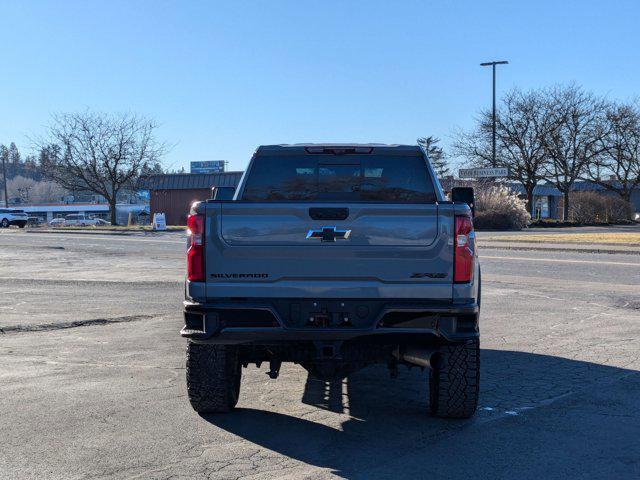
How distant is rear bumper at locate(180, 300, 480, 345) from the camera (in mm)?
4727

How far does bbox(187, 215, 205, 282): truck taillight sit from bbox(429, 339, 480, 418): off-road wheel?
5.59ft

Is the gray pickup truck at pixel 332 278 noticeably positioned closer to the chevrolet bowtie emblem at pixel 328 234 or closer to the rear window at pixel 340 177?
the chevrolet bowtie emblem at pixel 328 234

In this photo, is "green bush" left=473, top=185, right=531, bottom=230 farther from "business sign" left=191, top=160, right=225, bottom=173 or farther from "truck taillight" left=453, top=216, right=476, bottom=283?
"business sign" left=191, top=160, right=225, bottom=173

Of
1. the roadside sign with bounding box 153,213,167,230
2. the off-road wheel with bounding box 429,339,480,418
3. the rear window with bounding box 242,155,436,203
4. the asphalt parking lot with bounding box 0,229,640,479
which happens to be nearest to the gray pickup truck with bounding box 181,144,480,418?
the off-road wheel with bounding box 429,339,480,418

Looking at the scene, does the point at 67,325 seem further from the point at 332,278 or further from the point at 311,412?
the point at 332,278

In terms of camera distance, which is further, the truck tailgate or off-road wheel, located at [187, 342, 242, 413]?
off-road wheel, located at [187, 342, 242, 413]

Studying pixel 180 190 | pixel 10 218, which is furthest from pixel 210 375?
pixel 10 218

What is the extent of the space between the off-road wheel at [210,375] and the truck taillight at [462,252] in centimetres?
165

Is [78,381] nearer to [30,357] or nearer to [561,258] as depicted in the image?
[30,357]

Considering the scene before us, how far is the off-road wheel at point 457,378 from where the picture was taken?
5105 mm

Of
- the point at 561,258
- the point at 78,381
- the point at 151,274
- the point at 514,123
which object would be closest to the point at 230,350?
the point at 78,381

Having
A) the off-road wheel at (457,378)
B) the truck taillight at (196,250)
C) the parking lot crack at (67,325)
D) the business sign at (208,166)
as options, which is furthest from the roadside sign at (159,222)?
the business sign at (208,166)

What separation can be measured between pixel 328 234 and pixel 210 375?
136 centimetres

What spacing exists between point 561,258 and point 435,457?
57.6ft
